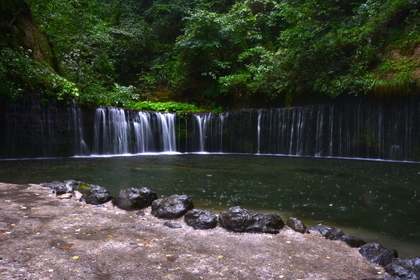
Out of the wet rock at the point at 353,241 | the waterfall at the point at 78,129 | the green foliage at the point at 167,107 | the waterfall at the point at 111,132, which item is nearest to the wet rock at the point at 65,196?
the wet rock at the point at 353,241

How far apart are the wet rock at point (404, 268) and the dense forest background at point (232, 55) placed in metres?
11.4

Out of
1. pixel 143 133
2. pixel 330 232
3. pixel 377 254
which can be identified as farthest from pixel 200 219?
pixel 143 133

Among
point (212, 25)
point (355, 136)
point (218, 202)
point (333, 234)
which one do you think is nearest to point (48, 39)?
point (212, 25)

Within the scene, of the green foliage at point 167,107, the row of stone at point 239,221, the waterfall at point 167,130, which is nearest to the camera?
the row of stone at point 239,221

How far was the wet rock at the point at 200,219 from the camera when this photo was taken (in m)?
3.75

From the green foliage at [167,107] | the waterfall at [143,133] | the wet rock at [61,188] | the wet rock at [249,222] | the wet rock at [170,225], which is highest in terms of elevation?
the green foliage at [167,107]

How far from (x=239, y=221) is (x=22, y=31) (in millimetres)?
13782

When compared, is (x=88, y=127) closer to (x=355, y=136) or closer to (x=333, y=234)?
(x=355, y=136)

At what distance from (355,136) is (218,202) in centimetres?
1047

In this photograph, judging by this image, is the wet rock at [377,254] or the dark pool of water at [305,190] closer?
the wet rock at [377,254]

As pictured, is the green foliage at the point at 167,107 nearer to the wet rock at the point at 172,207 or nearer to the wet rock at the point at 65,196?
the wet rock at the point at 65,196

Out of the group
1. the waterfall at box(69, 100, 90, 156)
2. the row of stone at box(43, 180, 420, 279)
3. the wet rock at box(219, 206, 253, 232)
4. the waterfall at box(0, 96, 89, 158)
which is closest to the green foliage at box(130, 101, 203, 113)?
the waterfall at box(69, 100, 90, 156)

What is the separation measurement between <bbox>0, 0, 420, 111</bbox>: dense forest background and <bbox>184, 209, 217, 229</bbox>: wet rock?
9.48 m

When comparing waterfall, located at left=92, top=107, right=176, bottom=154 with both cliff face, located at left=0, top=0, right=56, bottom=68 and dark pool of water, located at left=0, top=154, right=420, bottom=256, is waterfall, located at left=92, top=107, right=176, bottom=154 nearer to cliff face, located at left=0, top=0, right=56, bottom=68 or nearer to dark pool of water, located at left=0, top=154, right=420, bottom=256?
cliff face, located at left=0, top=0, right=56, bottom=68
